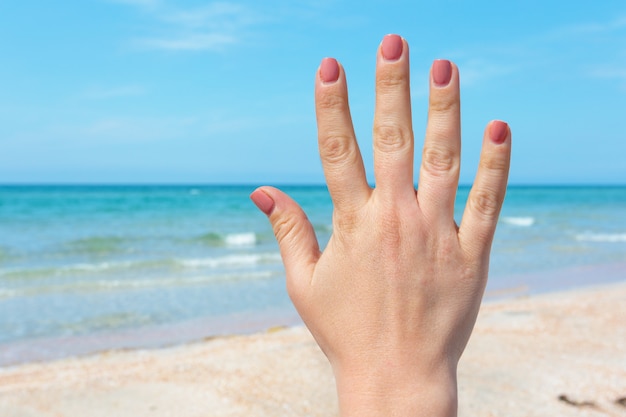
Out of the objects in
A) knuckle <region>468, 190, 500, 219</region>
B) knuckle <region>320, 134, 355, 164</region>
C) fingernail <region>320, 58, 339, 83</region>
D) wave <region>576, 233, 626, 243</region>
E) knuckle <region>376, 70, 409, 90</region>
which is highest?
fingernail <region>320, 58, 339, 83</region>

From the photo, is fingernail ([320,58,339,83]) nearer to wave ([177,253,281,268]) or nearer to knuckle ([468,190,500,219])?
knuckle ([468,190,500,219])

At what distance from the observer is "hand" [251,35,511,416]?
1.43 m

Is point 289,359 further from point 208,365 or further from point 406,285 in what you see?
point 406,285

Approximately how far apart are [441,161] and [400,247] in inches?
9.0

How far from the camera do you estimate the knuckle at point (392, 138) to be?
146 cm

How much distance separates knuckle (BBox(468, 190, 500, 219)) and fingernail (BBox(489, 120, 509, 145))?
0.13 metres

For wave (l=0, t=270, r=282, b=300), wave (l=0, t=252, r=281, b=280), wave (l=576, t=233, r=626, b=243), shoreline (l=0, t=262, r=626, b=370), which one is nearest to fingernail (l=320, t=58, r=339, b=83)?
shoreline (l=0, t=262, r=626, b=370)

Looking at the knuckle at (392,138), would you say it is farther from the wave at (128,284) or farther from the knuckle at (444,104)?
the wave at (128,284)

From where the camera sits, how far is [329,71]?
1.49 meters

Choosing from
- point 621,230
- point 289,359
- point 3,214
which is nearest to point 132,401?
point 289,359

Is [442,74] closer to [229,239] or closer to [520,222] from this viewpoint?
[229,239]

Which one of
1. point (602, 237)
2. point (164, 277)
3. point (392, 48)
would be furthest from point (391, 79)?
point (602, 237)

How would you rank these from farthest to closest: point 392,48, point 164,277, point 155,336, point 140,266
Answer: point 140,266 < point 164,277 < point 155,336 < point 392,48

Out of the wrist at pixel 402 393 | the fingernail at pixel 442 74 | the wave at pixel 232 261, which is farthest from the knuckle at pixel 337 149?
the wave at pixel 232 261
